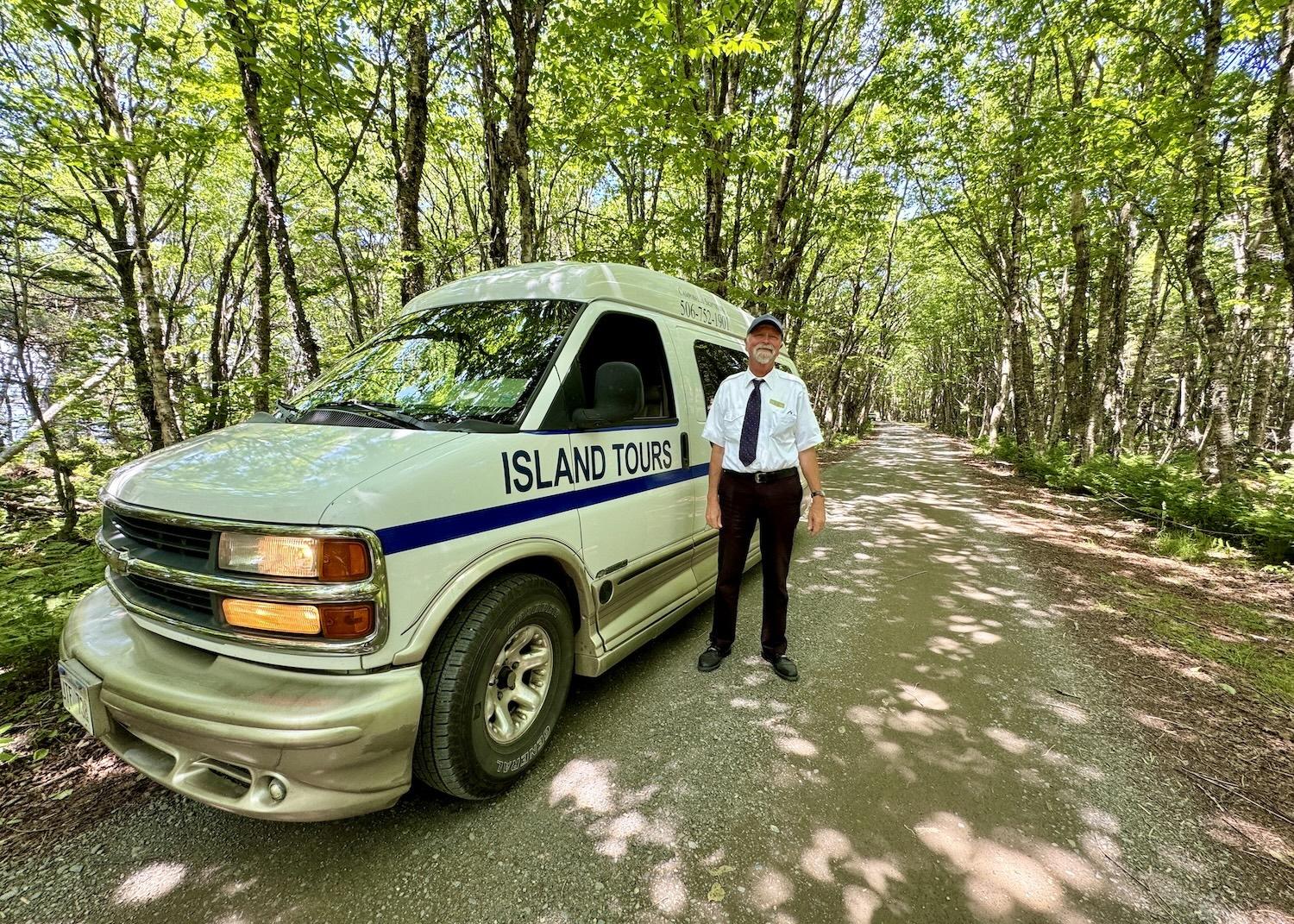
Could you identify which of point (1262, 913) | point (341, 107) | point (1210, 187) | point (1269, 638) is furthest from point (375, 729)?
point (1210, 187)

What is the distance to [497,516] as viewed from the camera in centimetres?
211

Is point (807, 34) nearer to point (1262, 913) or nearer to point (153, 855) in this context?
point (1262, 913)

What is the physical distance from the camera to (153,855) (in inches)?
75.9

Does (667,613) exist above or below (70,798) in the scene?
above

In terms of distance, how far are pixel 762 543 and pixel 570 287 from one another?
1.97m

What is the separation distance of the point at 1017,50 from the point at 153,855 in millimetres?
18077

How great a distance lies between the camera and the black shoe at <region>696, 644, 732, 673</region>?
3.29 meters

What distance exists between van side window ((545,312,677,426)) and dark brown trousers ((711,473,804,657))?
0.67 m

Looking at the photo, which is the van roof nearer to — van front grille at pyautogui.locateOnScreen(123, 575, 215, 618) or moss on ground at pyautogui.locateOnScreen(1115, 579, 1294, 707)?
van front grille at pyautogui.locateOnScreen(123, 575, 215, 618)

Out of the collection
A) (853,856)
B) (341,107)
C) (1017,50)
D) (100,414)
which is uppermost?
(1017,50)

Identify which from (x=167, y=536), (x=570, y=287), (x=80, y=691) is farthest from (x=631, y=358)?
(x=80, y=691)

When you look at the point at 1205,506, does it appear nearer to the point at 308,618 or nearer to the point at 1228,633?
the point at 1228,633

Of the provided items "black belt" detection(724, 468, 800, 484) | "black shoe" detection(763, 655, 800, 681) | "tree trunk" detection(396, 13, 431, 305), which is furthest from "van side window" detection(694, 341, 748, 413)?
"tree trunk" detection(396, 13, 431, 305)

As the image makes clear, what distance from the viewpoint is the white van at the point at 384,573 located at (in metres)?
1.68
